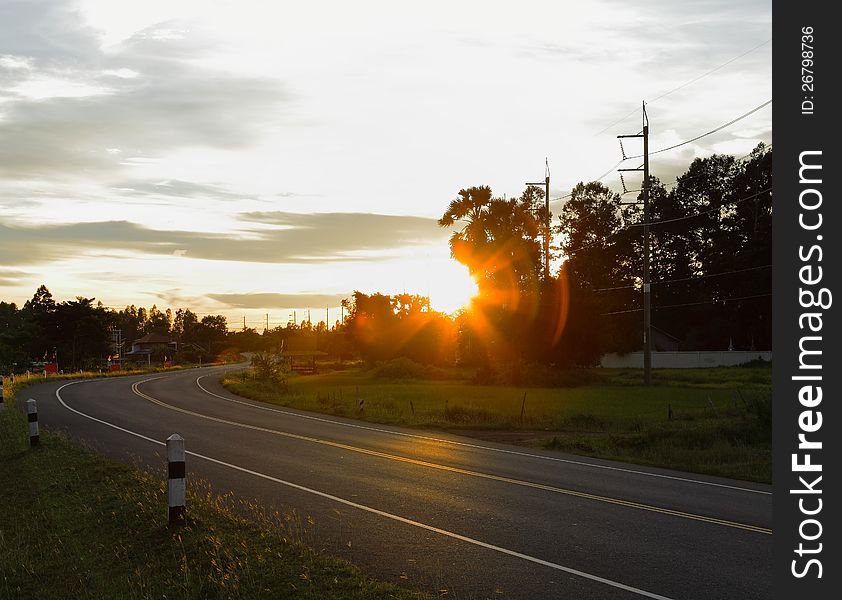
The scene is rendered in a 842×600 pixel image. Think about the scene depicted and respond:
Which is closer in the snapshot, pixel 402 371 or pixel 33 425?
pixel 33 425

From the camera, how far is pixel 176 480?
9.85 m

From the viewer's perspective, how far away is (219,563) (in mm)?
8234

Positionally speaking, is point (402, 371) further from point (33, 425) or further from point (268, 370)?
point (33, 425)

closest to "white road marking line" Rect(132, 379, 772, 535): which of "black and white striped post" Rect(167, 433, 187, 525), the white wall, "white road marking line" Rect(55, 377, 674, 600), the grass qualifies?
"white road marking line" Rect(55, 377, 674, 600)

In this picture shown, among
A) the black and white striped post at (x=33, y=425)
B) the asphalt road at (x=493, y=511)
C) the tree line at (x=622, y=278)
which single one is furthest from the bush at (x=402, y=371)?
the black and white striped post at (x=33, y=425)

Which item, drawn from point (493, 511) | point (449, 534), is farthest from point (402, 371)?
point (449, 534)

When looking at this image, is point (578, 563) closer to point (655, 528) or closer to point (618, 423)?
point (655, 528)

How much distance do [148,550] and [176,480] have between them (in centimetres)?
101

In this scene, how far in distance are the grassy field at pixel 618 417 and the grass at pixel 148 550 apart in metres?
10.7

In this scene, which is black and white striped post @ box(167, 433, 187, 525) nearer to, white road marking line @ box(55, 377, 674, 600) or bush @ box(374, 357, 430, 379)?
white road marking line @ box(55, 377, 674, 600)

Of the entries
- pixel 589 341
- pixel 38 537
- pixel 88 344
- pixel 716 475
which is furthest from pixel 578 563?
pixel 88 344

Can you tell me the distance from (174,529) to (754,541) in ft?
22.9

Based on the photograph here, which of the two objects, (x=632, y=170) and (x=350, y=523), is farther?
(x=632, y=170)

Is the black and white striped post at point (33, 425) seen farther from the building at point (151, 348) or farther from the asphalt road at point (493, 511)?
the building at point (151, 348)
